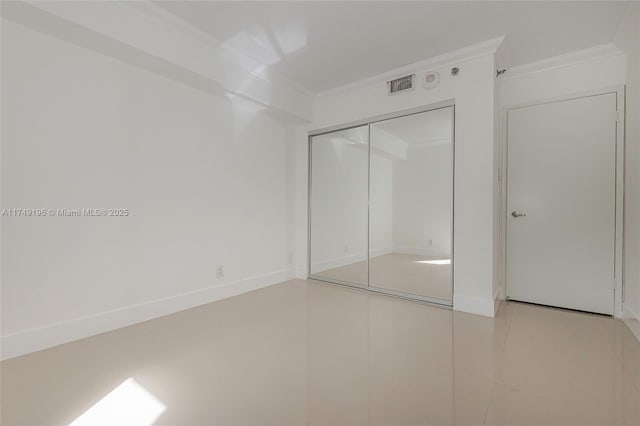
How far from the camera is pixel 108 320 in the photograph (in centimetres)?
247

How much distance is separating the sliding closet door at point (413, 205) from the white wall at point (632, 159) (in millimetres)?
1435

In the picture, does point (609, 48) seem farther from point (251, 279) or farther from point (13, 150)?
point (13, 150)

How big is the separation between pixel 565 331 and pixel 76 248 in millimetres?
4068

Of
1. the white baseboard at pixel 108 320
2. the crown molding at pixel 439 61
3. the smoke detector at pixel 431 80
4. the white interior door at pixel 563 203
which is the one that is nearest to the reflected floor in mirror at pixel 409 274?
the white interior door at pixel 563 203

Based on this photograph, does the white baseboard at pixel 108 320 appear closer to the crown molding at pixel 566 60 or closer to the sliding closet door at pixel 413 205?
the sliding closet door at pixel 413 205

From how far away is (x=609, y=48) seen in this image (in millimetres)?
2826

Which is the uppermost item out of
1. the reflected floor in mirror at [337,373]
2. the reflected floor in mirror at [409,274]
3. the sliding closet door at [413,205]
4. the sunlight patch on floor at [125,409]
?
the sliding closet door at [413,205]

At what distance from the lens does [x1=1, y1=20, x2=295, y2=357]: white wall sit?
207 centimetres

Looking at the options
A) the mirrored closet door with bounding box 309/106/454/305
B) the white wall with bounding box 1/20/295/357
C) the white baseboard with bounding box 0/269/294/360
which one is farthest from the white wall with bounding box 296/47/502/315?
the white baseboard with bounding box 0/269/294/360

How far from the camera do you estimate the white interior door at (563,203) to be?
2.89 meters

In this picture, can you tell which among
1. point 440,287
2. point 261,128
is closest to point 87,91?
point 261,128

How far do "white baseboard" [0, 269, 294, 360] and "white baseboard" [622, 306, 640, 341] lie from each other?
12.0 ft

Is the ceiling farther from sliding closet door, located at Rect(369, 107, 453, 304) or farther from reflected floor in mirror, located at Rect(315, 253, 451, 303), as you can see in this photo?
reflected floor in mirror, located at Rect(315, 253, 451, 303)

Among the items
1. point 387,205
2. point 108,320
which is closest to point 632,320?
point 387,205
